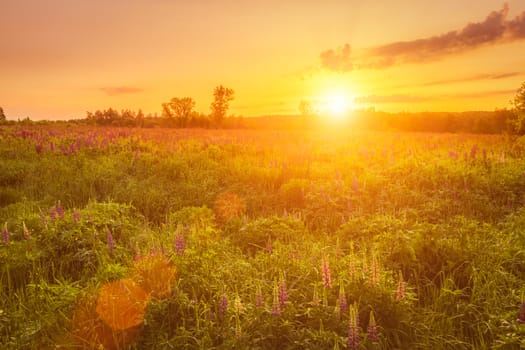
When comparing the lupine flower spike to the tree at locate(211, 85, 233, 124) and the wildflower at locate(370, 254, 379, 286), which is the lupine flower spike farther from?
the tree at locate(211, 85, 233, 124)

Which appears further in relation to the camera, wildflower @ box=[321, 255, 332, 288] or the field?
wildflower @ box=[321, 255, 332, 288]

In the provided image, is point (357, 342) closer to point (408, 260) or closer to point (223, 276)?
point (223, 276)

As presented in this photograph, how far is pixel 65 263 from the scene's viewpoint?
12.7 feet

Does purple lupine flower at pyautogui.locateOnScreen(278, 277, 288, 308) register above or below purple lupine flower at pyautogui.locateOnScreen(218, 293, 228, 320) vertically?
above

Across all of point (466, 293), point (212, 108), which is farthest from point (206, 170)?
point (212, 108)

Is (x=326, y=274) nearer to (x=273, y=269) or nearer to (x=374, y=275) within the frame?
(x=374, y=275)

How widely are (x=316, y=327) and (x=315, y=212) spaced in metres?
3.60

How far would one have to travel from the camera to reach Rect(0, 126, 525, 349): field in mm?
2596

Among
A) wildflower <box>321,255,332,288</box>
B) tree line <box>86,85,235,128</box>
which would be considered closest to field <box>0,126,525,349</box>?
wildflower <box>321,255,332,288</box>

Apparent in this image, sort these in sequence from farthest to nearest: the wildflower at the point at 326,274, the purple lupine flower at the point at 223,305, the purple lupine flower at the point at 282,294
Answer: the wildflower at the point at 326,274 < the purple lupine flower at the point at 223,305 < the purple lupine flower at the point at 282,294

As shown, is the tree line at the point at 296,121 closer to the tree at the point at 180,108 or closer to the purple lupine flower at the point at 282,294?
the tree at the point at 180,108

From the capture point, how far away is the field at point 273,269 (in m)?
2.60

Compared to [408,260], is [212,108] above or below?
above

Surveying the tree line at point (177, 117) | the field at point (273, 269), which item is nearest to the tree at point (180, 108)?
the tree line at point (177, 117)
